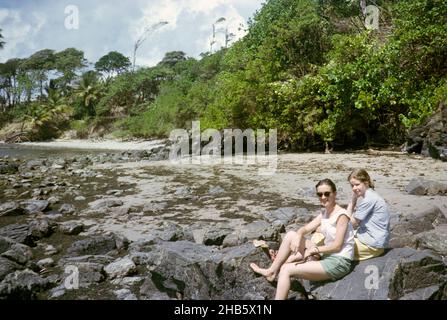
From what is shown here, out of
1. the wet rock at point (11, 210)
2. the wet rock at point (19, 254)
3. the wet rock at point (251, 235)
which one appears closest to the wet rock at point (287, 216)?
the wet rock at point (251, 235)

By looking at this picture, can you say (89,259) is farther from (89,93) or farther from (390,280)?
(89,93)

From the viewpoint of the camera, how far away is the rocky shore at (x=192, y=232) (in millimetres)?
4082

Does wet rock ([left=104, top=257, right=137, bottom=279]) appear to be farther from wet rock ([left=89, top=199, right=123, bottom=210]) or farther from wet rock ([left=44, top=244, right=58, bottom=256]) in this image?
wet rock ([left=89, top=199, right=123, bottom=210])

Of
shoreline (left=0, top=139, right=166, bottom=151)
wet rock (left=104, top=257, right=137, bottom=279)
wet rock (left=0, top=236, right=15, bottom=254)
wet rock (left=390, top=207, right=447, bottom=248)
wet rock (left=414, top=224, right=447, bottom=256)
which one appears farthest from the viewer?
shoreline (left=0, top=139, right=166, bottom=151)

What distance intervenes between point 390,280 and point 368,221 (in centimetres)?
70

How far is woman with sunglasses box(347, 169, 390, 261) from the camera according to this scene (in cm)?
415

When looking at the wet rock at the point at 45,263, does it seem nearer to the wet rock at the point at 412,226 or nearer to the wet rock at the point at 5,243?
the wet rock at the point at 5,243

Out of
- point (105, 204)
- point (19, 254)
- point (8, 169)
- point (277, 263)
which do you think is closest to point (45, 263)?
point (19, 254)

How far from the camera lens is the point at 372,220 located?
4250mm

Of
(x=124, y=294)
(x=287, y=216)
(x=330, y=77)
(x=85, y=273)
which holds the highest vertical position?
(x=330, y=77)

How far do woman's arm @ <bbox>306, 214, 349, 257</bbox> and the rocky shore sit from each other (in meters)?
0.37

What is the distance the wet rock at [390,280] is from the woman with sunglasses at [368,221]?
0.17m

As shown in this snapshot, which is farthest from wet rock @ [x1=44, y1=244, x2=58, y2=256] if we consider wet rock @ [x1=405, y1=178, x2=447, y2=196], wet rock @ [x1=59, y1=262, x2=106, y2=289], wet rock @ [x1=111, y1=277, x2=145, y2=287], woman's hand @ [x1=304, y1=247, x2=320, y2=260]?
wet rock @ [x1=405, y1=178, x2=447, y2=196]
